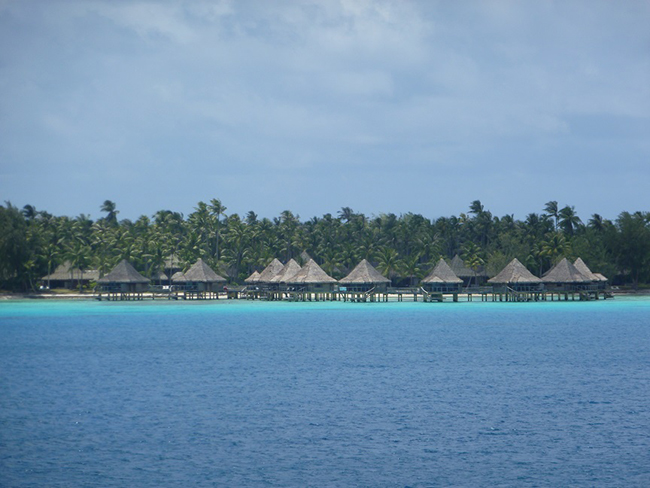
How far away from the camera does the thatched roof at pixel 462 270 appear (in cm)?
8694

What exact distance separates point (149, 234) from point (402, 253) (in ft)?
97.6

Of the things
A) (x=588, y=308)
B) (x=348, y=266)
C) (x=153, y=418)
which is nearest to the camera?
(x=153, y=418)

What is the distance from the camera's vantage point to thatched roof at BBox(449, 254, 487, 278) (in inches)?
3423

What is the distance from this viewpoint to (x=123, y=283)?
3152 inches

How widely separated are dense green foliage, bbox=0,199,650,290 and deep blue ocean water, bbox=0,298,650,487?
41.1 meters

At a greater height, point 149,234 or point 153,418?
point 149,234

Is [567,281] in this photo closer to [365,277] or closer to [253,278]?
[365,277]

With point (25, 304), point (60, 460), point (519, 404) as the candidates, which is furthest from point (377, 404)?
point (25, 304)

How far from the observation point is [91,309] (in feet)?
225

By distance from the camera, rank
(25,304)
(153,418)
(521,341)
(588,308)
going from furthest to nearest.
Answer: (25,304) → (588,308) → (521,341) → (153,418)

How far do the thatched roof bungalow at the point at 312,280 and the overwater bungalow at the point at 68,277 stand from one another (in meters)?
26.6

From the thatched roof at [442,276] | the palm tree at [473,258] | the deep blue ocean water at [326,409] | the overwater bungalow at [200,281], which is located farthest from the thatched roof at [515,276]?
the deep blue ocean water at [326,409]

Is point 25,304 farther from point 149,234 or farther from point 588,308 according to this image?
point 588,308

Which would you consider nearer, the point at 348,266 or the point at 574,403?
the point at 574,403
